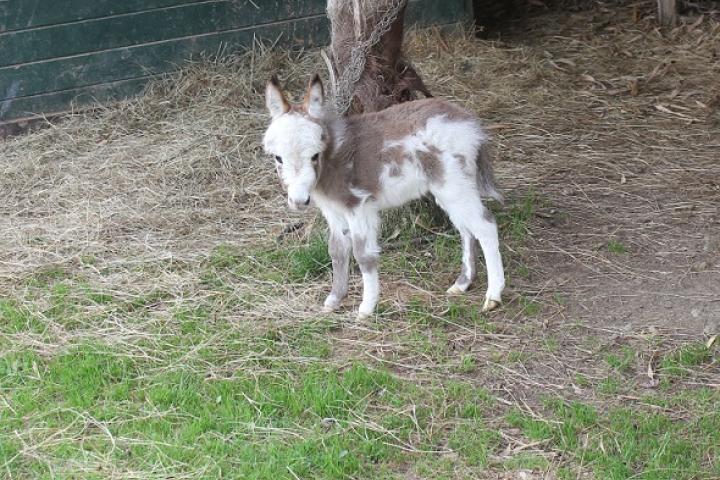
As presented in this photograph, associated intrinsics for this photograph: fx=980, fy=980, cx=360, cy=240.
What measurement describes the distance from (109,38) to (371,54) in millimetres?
3930

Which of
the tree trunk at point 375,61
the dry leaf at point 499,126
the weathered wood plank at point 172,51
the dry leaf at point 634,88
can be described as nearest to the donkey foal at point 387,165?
the tree trunk at point 375,61

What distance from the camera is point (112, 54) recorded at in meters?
9.41

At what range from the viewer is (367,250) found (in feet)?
18.4

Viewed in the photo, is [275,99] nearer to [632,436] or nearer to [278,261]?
[278,261]

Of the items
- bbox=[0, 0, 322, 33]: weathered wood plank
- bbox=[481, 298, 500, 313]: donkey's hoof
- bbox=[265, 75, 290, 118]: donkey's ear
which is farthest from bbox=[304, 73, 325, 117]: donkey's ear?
bbox=[0, 0, 322, 33]: weathered wood plank

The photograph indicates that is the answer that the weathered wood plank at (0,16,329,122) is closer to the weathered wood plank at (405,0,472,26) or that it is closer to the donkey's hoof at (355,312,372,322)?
the weathered wood plank at (405,0,472,26)

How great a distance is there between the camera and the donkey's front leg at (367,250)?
561cm

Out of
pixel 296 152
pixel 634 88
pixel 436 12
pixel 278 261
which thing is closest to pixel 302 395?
pixel 296 152

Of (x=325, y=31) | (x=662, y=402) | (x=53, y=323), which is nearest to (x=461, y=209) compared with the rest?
(x=662, y=402)

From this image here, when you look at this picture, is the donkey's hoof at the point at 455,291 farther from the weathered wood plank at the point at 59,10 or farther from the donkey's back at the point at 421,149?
the weathered wood plank at the point at 59,10

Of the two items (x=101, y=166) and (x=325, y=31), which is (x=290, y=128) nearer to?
(x=101, y=166)

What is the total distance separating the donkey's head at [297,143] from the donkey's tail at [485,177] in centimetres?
94

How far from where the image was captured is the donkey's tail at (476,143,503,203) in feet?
18.7

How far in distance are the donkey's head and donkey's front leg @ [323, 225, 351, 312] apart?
59 cm
